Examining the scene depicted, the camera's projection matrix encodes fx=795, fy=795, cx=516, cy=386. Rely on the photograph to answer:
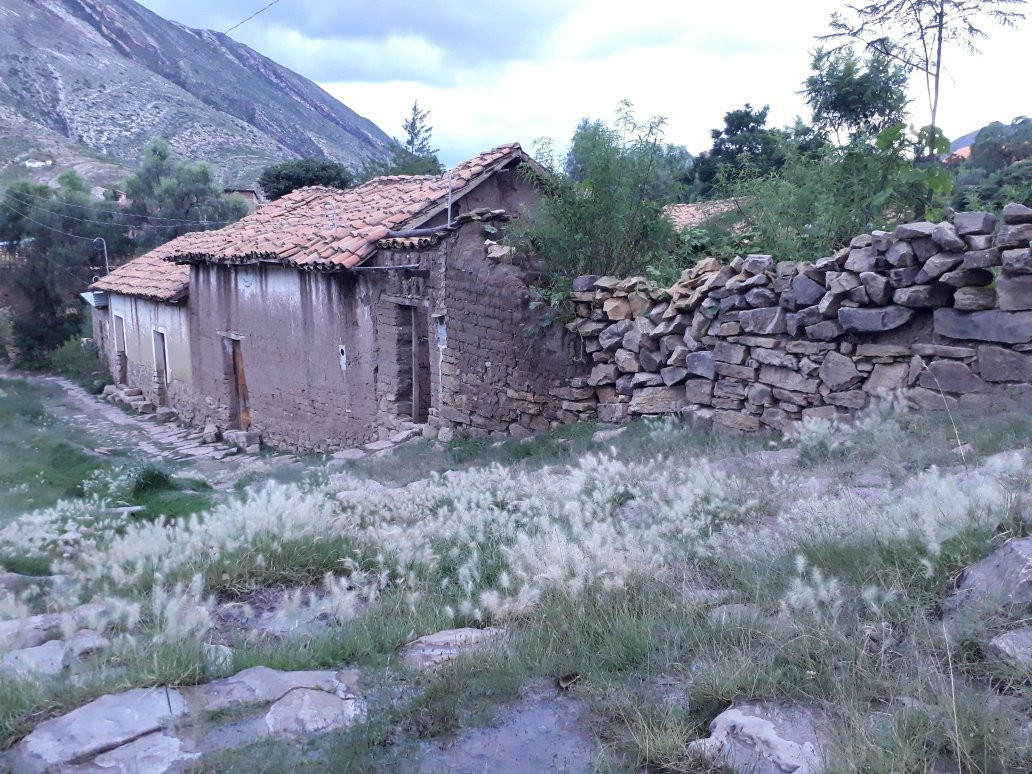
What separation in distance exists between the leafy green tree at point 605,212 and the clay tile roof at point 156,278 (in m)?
10.5

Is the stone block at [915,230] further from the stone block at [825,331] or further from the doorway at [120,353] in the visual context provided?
the doorway at [120,353]

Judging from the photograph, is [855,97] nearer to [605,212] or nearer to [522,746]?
[605,212]

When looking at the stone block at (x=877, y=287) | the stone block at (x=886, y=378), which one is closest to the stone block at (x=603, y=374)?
the stone block at (x=886, y=378)

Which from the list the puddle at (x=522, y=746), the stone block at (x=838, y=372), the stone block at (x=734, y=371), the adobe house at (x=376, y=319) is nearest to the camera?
the puddle at (x=522, y=746)

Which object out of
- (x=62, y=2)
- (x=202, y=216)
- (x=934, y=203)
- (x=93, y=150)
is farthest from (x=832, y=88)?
(x=62, y=2)

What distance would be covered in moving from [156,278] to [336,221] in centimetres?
764

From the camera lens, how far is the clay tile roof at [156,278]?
1748 cm

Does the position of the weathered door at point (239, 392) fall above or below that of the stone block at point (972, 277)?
below

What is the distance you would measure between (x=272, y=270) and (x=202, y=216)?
1694cm

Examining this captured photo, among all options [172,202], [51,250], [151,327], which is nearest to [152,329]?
[151,327]

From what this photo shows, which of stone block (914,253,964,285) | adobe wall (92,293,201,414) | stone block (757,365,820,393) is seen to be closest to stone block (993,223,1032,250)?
stone block (914,253,964,285)

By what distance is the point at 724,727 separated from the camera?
7.66 feet

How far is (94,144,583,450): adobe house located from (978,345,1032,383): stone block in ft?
15.1

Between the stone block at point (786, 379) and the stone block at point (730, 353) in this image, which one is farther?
the stone block at point (730, 353)
